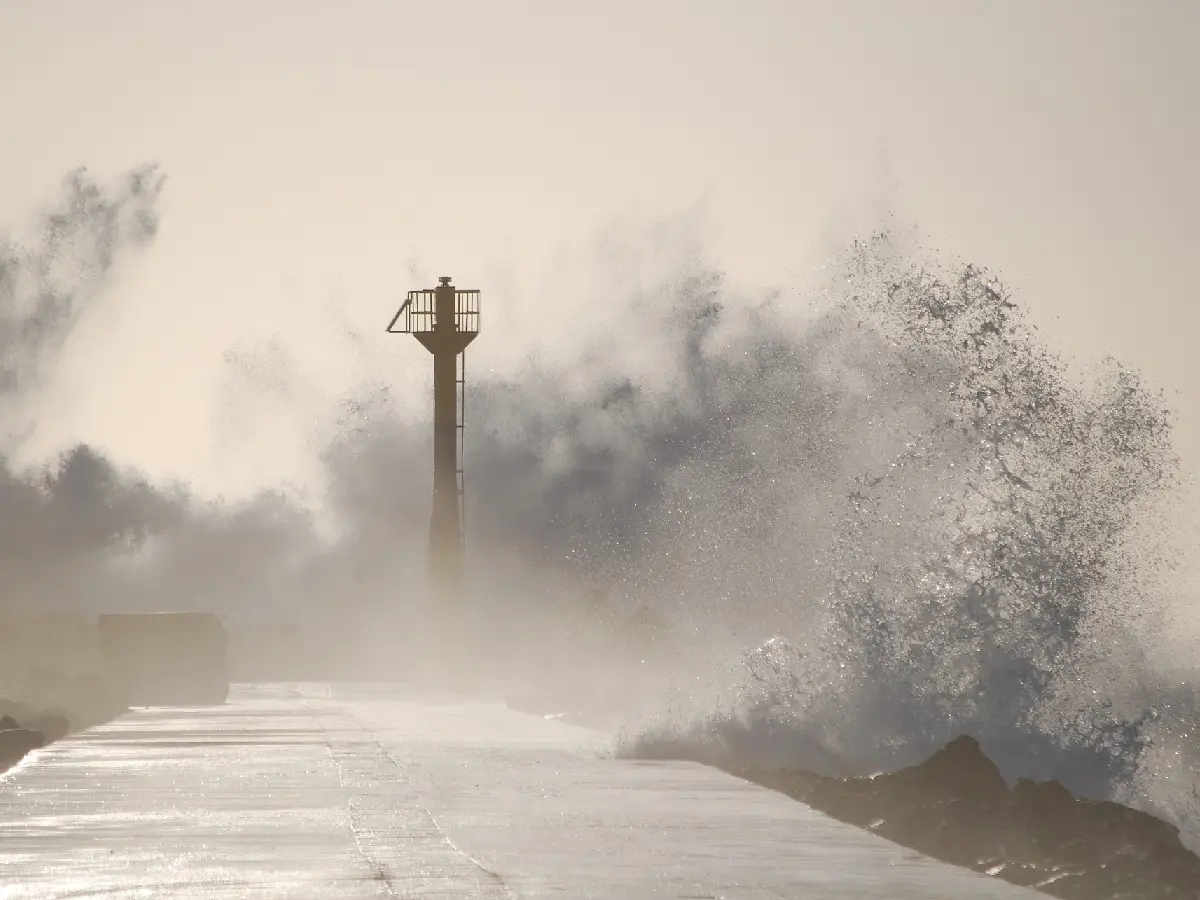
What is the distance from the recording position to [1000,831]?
19766 millimetres

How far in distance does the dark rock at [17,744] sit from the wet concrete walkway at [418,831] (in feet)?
1.39

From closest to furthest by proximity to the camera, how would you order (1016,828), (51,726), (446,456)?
(1016,828) < (51,726) < (446,456)

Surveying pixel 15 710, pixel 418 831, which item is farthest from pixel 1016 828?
pixel 15 710

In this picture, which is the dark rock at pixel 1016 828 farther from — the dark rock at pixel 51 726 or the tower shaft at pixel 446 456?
the tower shaft at pixel 446 456

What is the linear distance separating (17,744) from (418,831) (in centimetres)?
1558

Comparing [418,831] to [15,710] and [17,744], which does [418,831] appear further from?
[15,710]

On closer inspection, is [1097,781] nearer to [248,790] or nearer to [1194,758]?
[248,790]

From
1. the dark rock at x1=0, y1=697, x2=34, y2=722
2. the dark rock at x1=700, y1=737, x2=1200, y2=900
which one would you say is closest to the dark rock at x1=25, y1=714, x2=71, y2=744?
the dark rock at x1=0, y1=697, x2=34, y2=722

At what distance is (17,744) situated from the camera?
34.3 m

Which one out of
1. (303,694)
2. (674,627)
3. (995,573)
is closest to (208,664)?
(303,694)

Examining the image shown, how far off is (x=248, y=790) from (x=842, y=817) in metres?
6.93

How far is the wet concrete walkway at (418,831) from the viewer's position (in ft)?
53.2

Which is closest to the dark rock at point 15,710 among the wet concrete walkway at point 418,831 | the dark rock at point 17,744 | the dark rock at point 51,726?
the dark rock at point 51,726

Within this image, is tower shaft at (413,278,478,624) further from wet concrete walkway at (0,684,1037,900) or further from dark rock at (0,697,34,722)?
wet concrete walkway at (0,684,1037,900)
